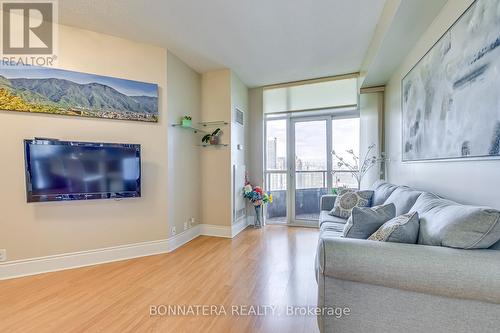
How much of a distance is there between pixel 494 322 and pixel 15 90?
156 inches

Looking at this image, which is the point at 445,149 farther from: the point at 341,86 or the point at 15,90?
the point at 15,90

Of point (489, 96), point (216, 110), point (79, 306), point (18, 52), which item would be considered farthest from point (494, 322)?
point (18, 52)

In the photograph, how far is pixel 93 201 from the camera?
2559 millimetres

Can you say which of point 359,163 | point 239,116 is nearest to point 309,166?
point 359,163

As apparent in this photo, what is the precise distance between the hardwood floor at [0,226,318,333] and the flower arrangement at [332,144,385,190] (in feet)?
5.89

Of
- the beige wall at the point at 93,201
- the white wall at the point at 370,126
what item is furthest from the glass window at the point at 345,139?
the beige wall at the point at 93,201

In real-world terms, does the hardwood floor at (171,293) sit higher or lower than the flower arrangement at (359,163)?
lower

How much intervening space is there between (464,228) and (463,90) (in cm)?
99

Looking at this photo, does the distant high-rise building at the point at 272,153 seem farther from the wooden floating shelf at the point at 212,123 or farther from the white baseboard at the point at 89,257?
the white baseboard at the point at 89,257

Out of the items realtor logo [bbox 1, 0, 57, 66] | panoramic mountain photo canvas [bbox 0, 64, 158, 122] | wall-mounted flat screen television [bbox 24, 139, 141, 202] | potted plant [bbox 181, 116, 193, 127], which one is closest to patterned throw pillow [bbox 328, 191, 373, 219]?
potted plant [bbox 181, 116, 193, 127]

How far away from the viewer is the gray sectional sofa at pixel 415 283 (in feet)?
3.00

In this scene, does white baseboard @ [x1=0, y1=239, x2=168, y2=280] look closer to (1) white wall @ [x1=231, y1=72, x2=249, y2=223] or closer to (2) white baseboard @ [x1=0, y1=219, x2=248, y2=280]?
(2) white baseboard @ [x1=0, y1=219, x2=248, y2=280]

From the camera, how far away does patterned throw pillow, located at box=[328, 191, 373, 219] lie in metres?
2.63

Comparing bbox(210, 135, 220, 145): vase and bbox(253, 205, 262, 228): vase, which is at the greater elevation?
bbox(210, 135, 220, 145): vase
